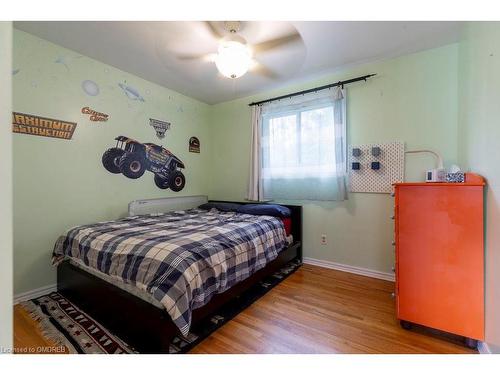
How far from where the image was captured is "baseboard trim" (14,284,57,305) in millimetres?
2055

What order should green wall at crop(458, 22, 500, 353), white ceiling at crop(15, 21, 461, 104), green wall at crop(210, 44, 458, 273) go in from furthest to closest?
green wall at crop(210, 44, 458, 273), white ceiling at crop(15, 21, 461, 104), green wall at crop(458, 22, 500, 353)

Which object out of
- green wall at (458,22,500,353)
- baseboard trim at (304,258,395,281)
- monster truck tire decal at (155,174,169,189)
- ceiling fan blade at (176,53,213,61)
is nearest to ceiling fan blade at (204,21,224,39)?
ceiling fan blade at (176,53,213,61)

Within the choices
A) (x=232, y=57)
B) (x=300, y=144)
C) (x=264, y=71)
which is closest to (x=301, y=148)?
(x=300, y=144)

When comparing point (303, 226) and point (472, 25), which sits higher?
point (472, 25)

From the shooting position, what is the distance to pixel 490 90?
1372 millimetres

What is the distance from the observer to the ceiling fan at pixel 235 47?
1.66m

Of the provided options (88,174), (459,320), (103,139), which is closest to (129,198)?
(88,174)

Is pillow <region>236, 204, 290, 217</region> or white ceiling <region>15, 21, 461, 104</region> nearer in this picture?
white ceiling <region>15, 21, 461, 104</region>

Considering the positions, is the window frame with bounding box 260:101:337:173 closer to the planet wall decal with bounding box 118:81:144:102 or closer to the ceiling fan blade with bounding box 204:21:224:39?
the ceiling fan blade with bounding box 204:21:224:39

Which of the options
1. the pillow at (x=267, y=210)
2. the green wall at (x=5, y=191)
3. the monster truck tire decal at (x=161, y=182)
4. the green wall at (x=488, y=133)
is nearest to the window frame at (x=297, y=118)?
the pillow at (x=267, y=210)

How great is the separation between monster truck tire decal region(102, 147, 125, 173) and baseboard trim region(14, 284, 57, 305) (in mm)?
1347

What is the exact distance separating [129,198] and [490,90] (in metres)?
3.51

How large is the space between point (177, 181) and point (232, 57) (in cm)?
227
